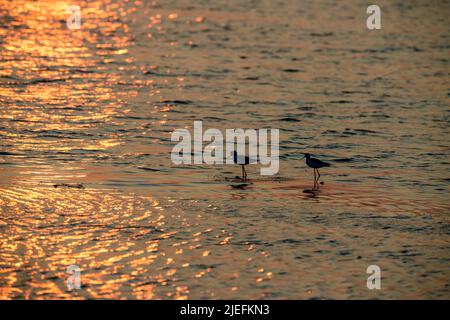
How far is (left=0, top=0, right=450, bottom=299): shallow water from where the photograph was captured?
12625mm

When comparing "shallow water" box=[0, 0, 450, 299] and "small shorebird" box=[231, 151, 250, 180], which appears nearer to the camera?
"shallow water" box=[0, 0, 450, 299]

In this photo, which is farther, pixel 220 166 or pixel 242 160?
pixel 220 166

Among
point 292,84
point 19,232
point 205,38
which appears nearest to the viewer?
point 19,232

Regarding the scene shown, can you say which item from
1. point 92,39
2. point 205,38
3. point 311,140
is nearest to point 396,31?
point 205,38

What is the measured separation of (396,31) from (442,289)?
92.5 ft

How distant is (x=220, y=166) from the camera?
18.8 m

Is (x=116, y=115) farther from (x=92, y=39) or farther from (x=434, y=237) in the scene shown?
(x=92, y=39)

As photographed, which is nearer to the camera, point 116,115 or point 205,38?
point 116,115

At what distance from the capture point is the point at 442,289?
40.4 ft

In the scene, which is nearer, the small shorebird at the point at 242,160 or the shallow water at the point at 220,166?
the shallow water at the point at 220,166

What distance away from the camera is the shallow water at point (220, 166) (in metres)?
12.6
